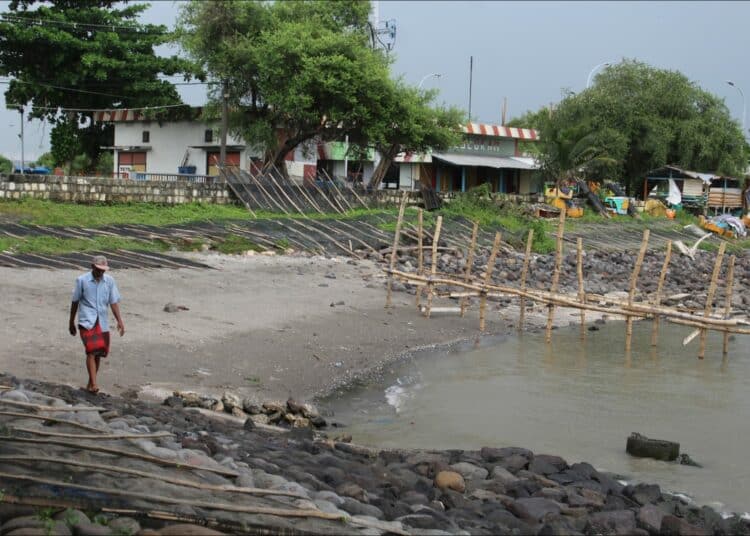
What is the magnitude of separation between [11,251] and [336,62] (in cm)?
1643

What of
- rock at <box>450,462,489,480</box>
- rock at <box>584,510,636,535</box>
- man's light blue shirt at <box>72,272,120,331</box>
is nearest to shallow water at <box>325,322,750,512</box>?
rock at <box>450,462,489,480</box>

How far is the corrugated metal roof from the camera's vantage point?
145 feet

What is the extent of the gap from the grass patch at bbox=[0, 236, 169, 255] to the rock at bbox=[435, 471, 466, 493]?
40.7 feet

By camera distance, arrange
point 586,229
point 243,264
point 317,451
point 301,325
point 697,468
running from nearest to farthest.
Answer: point 317,451 → point 697,468 → point 301,325 → point 243,264 → point 586,229

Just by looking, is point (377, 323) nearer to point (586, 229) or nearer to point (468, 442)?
point (468, 442)

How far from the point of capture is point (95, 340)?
9.71 m

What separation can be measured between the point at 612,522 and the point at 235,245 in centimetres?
1644

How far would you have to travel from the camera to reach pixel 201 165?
131 feet

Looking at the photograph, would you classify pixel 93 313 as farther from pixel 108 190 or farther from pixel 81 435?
pixel 108 190

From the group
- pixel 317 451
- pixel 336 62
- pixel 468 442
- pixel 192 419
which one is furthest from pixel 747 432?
pixel 336 62

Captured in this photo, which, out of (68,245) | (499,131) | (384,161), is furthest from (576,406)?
(499,131)

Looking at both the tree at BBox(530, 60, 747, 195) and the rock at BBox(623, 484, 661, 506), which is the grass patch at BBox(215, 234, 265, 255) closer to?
the rock at BBox(623, 484, 661, 506)

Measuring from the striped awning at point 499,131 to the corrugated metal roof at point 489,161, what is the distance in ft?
3.85

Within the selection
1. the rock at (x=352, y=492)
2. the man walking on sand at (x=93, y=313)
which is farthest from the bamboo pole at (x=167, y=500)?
the man walking on sand at (x=93, y=313)
